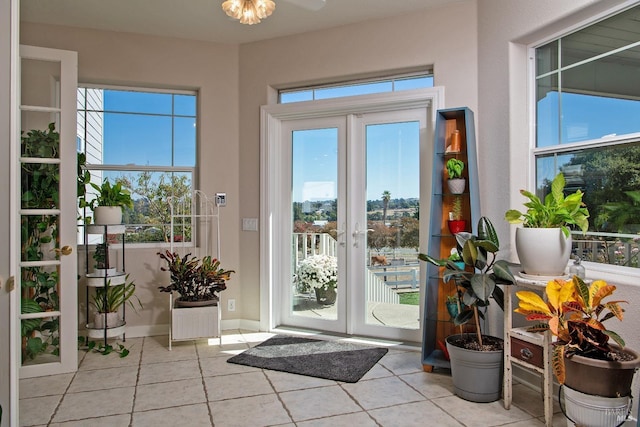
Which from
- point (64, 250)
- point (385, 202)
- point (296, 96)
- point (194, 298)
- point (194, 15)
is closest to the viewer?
point (64, 250)

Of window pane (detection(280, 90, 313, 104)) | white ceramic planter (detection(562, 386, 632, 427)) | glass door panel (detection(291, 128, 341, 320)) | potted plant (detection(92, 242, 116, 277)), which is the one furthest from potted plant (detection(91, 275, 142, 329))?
white ceramic planter (detection(562, 386, 632, 427))

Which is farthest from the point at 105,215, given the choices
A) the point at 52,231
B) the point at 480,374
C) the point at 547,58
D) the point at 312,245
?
the point at 547,58

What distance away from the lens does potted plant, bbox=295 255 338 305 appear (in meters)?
4.12

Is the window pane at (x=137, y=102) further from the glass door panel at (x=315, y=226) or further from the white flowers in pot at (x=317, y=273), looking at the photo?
the white flowers in pot at (x=317, y=273)

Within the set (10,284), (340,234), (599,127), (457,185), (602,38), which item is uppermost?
(602,38)

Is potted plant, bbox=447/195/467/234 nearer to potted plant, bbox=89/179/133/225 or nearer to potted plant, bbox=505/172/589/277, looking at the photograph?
potted plant, bbox=505/172/589/277

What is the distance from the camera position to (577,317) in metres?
2.13

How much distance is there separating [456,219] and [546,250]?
2.91 feet

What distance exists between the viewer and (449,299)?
10.2 ft

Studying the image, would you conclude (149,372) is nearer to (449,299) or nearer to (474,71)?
(449,299)

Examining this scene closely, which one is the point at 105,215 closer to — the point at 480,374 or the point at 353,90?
the point at 353,90

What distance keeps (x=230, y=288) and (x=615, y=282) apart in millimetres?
3146

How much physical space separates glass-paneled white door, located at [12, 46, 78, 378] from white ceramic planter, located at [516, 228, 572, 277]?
3.05 meters

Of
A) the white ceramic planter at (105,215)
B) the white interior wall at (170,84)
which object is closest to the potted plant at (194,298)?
the white interior wall at (170,84)
